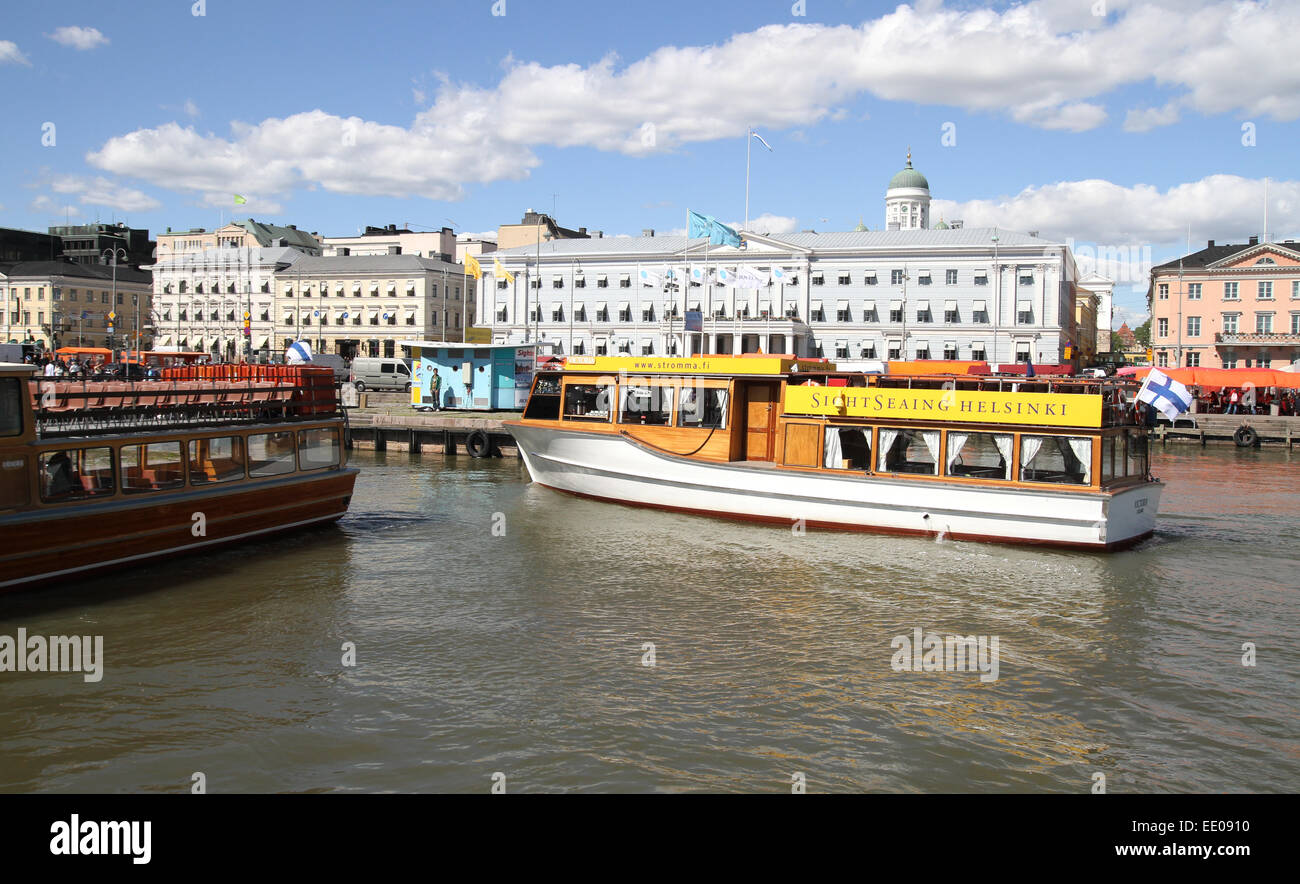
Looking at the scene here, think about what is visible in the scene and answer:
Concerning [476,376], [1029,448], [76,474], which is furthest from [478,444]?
[76,474]

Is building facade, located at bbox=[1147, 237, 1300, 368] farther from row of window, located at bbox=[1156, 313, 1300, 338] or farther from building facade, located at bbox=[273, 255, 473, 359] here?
building facade, located at bbox=[273, 255, 473, 359]

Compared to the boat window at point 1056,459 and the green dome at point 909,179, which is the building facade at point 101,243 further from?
the boat window at point 1056,459

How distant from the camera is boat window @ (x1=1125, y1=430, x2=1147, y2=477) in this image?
903 inches

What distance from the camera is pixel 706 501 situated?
83.0 feet

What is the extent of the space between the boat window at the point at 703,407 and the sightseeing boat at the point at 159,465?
854 centimetres

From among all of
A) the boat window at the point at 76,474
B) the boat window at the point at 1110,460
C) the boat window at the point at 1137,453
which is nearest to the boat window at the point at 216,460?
the boat window at the point at 76,474

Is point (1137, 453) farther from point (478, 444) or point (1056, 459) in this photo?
point (478, 444)

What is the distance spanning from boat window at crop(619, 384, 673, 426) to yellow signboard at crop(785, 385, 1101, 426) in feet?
12.7

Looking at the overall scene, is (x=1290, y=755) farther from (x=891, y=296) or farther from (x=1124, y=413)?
(x=891, y=296)

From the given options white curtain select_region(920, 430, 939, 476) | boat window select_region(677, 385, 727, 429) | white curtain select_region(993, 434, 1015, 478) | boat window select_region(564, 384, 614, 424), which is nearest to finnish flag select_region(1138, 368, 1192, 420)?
white curtain select_region(993, 434, 1015, 478)

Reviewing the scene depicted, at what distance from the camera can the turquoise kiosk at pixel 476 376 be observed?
5081 cm

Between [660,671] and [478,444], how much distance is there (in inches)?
1147

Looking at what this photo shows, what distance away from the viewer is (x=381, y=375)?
68688 millimetres
